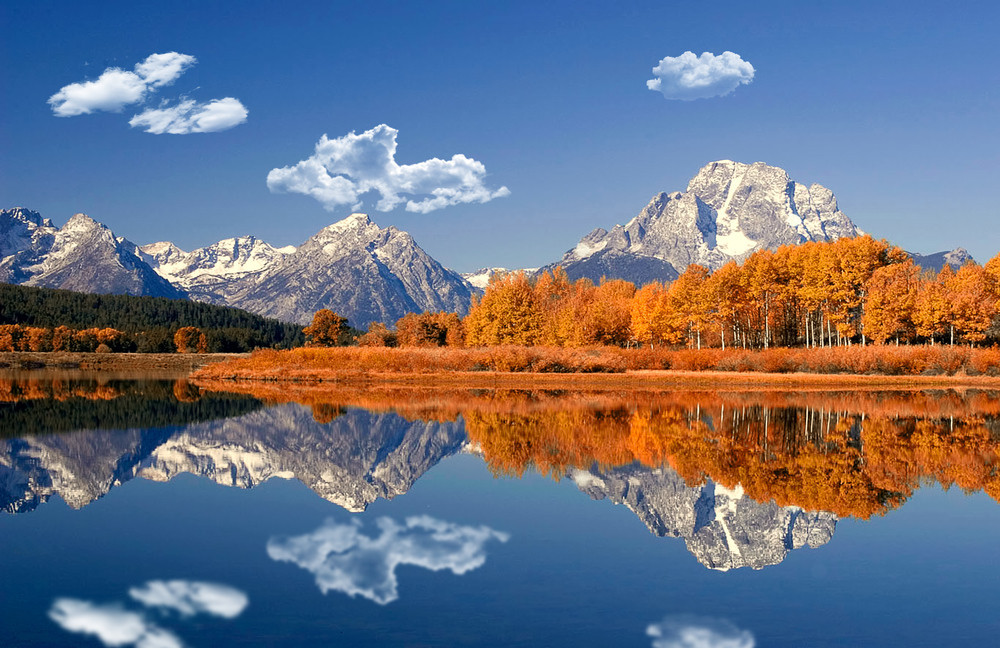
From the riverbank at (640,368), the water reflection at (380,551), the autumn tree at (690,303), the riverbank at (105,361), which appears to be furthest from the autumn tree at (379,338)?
the water reflection at (380,551)

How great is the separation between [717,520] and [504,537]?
174 inches

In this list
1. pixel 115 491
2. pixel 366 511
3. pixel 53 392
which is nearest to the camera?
pixel 366 511

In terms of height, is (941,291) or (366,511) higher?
(941,291)

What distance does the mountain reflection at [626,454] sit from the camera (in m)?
17.8

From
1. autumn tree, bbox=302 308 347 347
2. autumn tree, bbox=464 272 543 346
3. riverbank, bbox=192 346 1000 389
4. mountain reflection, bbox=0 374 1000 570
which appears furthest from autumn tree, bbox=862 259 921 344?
autumn tree, bbox=302 308 347 347

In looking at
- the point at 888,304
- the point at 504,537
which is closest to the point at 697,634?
the point at 504,537

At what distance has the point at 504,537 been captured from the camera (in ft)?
51.9

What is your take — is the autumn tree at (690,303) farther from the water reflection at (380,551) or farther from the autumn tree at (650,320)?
the water reflection at (380,551)

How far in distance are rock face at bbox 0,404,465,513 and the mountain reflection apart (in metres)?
0.08

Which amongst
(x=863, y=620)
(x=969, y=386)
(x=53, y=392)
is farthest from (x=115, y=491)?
(x=969, y=386)

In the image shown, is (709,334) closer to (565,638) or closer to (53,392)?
(53,392)

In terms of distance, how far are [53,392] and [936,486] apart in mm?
61005

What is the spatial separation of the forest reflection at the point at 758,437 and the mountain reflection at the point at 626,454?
10cm

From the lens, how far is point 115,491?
812 inches
